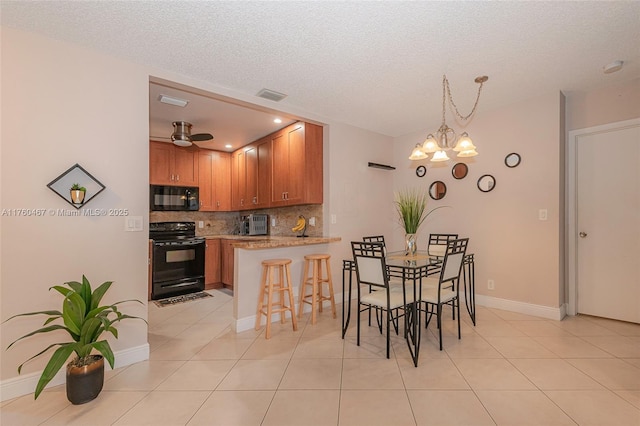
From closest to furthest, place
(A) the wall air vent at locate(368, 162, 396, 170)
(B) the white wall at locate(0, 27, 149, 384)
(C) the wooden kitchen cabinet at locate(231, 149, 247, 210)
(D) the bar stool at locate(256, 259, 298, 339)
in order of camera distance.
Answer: (B) the white wall at locate(0, 27, 149, 384), (D) the bar stool at locate(256, 259, 298, 339), (A) the wall air vent at locate(368, 162, 396, 170), (C) the wooden kitchen cabinet at locate(231, 149, 247, 210)

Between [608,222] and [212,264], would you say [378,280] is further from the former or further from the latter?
[212,264]

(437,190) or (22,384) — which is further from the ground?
(437,190)

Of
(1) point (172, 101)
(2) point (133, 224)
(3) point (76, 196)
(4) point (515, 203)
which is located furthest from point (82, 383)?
(4) point (515, 203)

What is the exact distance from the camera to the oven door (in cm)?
428

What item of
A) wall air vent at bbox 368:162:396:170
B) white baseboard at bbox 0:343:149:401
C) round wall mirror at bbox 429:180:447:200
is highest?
wall air vent at bbox 368:162:396:170

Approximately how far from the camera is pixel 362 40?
219 centimetres

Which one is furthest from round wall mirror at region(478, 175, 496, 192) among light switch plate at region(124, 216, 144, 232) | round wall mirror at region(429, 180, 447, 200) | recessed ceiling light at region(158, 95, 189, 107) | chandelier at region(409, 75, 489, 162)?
light switch plate at region(124, 216, 144, 232)

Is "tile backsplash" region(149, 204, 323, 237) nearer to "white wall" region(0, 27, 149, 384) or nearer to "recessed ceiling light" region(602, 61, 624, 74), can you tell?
"white wall" region(0, 27, 149, 384)

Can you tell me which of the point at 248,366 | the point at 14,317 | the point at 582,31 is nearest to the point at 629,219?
the point at 582,31

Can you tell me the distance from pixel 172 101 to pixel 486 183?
12.9 ft

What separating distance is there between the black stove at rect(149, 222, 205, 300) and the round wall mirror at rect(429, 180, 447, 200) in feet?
12.2

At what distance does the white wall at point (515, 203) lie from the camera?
10.7 feet

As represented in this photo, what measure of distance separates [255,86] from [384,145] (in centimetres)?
245

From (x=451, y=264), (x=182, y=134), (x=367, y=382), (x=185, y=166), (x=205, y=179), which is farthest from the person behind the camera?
(x=205, y=179)
